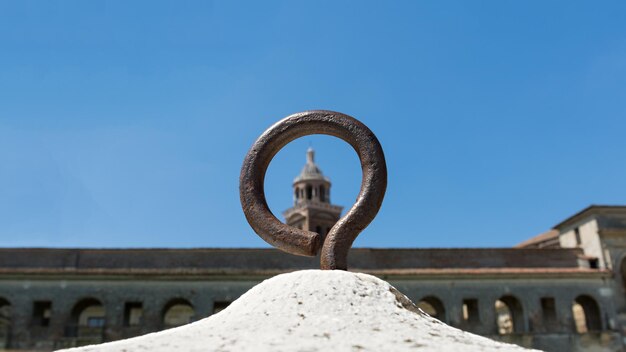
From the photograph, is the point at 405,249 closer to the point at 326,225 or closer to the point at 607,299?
the point at 607,299

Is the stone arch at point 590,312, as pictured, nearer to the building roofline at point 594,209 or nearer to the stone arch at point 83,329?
the building roofline at point 594,209

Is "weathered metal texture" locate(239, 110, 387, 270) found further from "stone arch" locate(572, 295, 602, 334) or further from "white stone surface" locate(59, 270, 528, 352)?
"stone arch" locate(572, 295, 602, 334)

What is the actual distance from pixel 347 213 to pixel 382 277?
18901mm

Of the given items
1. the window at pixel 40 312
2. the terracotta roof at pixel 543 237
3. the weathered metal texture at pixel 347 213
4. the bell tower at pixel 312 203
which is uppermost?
the bell tower at pixel 312 203

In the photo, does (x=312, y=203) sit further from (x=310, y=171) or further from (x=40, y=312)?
(x=40, y=312)

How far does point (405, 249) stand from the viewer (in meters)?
27.7

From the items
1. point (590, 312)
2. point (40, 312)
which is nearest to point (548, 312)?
point (590, 312)

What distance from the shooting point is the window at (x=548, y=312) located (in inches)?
1065

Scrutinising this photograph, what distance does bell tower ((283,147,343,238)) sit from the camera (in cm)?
4438

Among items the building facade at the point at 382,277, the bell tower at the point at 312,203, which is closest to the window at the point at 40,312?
the building facade at the point at 382,277

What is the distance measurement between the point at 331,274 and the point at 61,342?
20.5m

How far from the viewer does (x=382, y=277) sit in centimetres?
2609

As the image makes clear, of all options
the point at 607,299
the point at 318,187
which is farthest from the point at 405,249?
the point at 318,187

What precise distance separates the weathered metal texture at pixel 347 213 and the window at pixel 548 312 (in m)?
22.0
